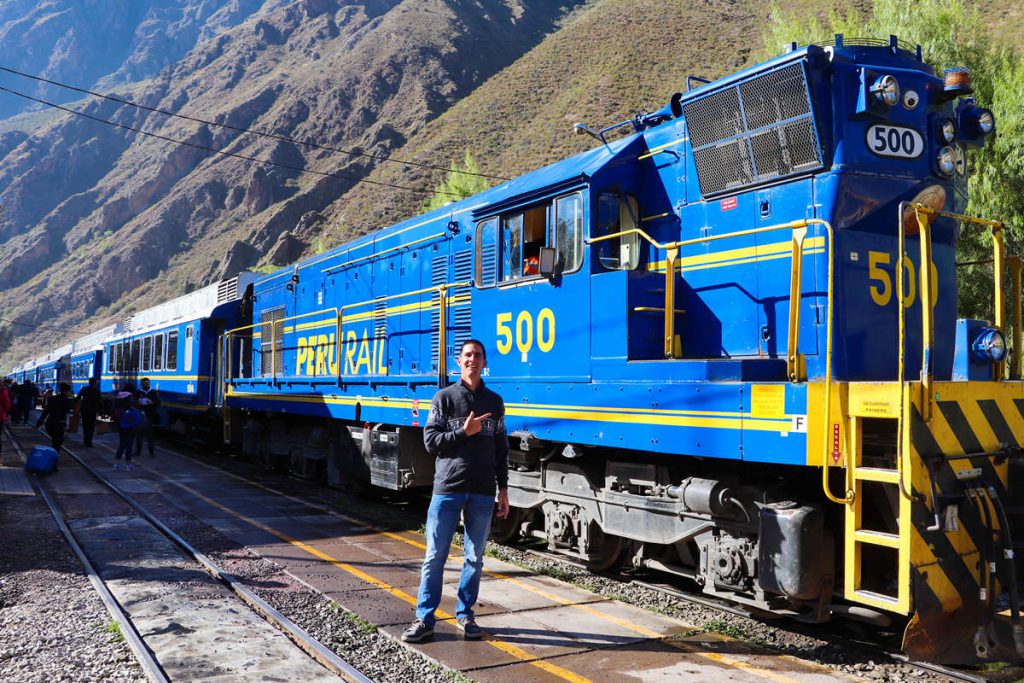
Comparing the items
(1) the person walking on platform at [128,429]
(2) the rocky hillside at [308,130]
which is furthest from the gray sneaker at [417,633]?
(2) the rocky hillside at [308,130]

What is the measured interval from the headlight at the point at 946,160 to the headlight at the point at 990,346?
1.17 meters

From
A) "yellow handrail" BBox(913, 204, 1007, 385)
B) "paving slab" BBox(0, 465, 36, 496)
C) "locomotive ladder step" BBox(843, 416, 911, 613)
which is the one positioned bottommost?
"paving slab" BBox(0, 465, 36, 496)

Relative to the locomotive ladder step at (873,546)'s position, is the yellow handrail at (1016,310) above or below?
above

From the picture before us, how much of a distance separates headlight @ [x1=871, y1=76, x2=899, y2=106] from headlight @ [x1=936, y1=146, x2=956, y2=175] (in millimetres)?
642

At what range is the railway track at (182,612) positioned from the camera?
459 cm

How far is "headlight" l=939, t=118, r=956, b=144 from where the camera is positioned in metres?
5.36

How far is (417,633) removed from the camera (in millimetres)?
4898

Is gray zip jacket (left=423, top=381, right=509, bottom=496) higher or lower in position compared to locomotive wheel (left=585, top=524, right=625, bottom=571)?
higher

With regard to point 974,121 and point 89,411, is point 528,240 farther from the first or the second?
point 89,411

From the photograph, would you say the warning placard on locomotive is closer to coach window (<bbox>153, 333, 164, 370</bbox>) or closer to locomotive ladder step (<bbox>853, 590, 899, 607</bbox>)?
locomotive ladder step (<bbox>853, 590, 899, 607</bbox>)

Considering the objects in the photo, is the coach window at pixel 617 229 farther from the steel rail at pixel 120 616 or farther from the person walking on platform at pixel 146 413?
the person walking on platform at pixel 146 413

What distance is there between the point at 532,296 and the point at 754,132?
2.23 metres


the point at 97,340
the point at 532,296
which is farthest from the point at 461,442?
the point at 97,340

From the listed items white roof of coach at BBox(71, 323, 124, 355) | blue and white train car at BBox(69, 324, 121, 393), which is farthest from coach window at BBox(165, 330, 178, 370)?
blue and white train car at BBox(69, 324, 121, 393)
